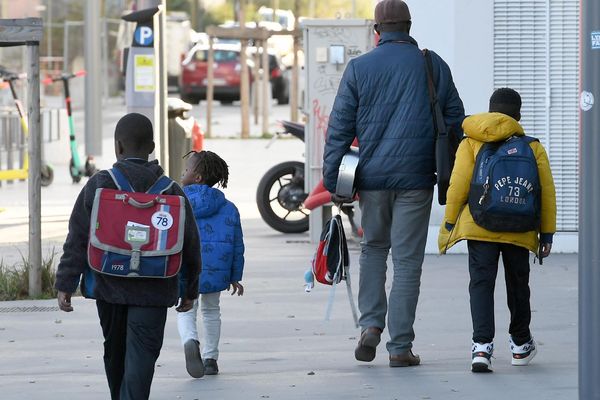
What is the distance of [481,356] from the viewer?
7.37 m

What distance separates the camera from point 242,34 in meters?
27.2

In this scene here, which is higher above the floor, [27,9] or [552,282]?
[27,9]

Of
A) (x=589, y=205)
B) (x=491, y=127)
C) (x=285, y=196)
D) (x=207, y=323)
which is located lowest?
(x=207, y=323)

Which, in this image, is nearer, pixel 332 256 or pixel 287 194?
pixel 332 256

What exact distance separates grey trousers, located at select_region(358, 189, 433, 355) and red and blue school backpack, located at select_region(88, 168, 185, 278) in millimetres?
2096

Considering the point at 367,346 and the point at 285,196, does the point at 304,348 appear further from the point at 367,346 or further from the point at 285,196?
the point at 285,196

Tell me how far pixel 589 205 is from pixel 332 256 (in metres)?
2.56

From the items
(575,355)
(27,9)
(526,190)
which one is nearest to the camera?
(526,190)

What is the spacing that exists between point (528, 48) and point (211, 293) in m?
5.73

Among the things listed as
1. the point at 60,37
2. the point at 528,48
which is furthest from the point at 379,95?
the point at 60,37

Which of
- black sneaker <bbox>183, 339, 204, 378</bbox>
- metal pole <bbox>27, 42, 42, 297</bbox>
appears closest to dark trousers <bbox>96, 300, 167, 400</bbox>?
black sneaker <bbox>183, 339, 204, 378</bbox>

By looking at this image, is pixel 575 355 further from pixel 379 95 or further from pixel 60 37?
pixel 60 37

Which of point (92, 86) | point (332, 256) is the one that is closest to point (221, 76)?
point (92, 86)

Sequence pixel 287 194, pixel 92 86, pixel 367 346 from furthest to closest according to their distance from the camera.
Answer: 1. pixel 92 86
2. pixel 287 194
3. pixel 367 346
